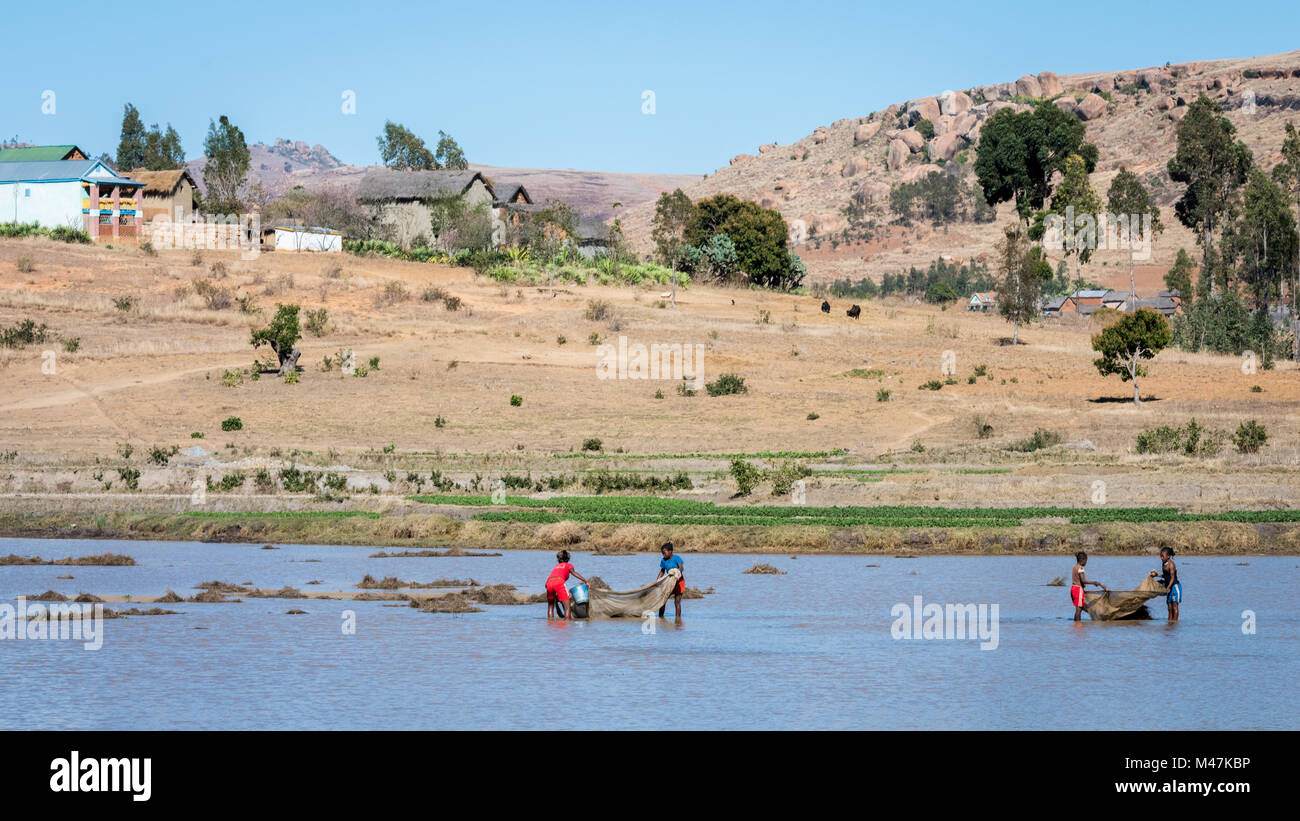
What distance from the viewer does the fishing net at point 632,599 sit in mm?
27328

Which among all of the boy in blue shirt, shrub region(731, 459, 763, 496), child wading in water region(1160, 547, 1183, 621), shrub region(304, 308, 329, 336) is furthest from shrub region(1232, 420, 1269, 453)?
shrub region(304, 308, 329, 336)

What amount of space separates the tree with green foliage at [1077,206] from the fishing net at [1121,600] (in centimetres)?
7747

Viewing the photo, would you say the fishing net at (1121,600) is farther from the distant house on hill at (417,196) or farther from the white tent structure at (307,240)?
the white tent structure at (307,240)

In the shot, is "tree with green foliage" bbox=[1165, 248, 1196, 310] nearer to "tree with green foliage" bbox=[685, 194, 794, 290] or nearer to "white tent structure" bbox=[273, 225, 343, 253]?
"tree with green foliage" bbox=[685, 194, 794, 290]

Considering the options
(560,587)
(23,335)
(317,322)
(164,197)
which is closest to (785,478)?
(560,587)

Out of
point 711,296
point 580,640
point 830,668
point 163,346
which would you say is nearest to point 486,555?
point 580,640

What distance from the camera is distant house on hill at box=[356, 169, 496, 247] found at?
11112cm

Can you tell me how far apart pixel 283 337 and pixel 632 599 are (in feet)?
141

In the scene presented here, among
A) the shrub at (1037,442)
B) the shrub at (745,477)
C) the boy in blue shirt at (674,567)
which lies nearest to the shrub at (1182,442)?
the shrub at (1037,442)

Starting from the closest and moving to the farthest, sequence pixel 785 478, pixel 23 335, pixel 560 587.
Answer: pixel 560 587
pixel 785 478
pixel 23 335

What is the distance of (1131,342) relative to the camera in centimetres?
6644

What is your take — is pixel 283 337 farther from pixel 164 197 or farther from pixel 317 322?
pixel 164 197
